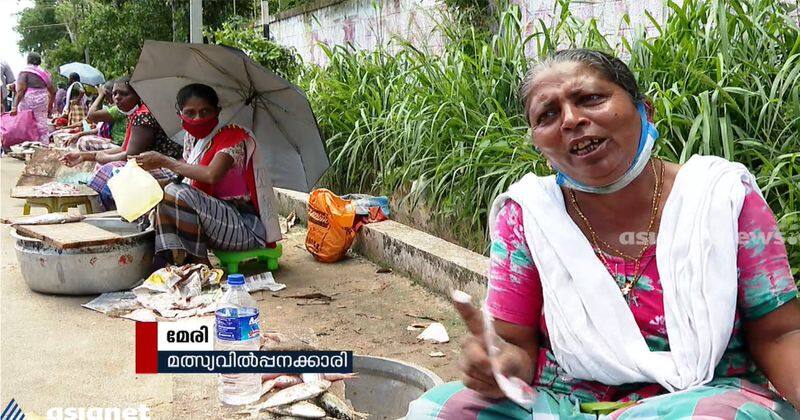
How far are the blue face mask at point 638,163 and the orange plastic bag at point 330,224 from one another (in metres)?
3.45

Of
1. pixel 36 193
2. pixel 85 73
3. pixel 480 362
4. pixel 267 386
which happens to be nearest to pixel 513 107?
pixel 267 386

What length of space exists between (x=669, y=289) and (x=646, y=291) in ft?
0.26

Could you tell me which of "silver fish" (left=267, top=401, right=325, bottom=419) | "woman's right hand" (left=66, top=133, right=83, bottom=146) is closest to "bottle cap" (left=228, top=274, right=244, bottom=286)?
"silver fish" (left=267, top=401, right=325, bottom=419)

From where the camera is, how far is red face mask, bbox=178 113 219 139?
15.7 ft

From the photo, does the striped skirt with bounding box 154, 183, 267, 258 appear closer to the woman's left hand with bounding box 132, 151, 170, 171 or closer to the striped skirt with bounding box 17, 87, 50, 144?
the woman's left hand with bounding box 132, 151, 170, 171

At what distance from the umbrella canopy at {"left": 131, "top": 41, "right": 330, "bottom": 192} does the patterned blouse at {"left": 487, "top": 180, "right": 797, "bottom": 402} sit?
3163mm

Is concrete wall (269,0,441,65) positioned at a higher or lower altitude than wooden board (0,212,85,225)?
higher

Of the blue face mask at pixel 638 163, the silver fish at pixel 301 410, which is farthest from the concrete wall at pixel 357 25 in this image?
the blue face mask at pixel 638 163

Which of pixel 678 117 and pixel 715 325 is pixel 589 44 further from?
pixel 715 325

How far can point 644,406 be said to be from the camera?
161cm

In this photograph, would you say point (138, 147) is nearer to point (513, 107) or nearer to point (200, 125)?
point (200, 125)

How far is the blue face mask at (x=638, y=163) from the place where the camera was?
1831mm

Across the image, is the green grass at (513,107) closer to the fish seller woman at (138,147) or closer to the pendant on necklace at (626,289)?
the pendant on necklace at (626,289)

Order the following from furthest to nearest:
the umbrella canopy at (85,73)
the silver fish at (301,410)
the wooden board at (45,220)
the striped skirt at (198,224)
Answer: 1. the umbrella canopy at (85,73)
2. the wooden board at (45,220)
3. the striped skirt at (198,224)
4. the silver fish at (301,410)
